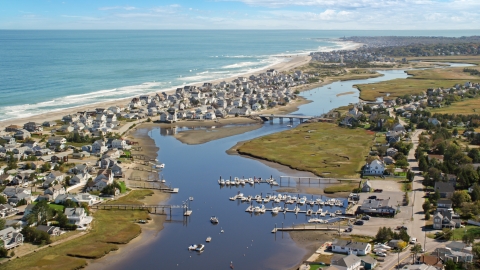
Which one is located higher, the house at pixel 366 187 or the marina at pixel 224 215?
the house at pixel 366 187

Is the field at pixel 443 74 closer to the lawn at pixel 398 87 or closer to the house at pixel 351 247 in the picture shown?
the lawn at pixel 398 87

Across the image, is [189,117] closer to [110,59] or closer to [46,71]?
[46,71]

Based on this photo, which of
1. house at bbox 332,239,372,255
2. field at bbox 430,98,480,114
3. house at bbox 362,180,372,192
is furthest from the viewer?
field at bbox 430,98,480,114

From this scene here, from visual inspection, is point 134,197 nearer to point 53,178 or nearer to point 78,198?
point 78,198

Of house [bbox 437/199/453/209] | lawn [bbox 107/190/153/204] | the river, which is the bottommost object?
the river

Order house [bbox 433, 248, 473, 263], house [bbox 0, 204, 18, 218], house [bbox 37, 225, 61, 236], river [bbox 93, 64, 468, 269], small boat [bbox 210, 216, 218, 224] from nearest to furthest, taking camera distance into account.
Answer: house [bbox 433, 248, 473, 263] < river [bbox 93, 64, 468, 269] < house [bbox 37, 225, 61, 236] < house [bbox 0, 204, 18, 218] < small boat [bbox 210, 216, 218, 224]

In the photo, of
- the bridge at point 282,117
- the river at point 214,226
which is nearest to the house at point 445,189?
the river at point 214,226

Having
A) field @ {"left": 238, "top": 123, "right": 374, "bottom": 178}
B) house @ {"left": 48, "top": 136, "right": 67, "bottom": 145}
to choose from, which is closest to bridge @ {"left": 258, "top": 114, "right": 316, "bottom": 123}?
field @ {"left": 238, "top": 123, "right": 374, "bottom": 178}

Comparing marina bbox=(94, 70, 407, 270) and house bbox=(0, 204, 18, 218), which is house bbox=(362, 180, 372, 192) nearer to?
marina bbox=(94, 70, 407, 270)
